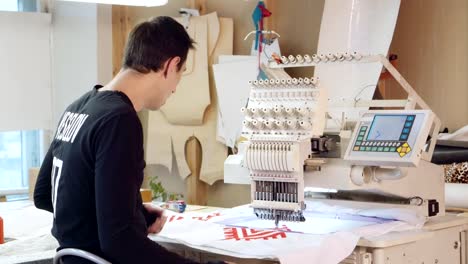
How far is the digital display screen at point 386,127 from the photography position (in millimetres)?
2180

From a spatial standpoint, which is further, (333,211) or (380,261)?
(333,211)

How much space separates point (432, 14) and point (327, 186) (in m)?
2.05

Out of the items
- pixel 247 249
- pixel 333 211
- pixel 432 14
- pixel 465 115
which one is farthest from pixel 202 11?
pixel 247 249

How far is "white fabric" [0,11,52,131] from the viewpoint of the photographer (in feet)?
14.8

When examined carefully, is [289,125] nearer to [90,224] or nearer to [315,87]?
[315,87]

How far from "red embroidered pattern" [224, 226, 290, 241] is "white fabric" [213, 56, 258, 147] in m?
1.83

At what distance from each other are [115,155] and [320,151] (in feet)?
2.62

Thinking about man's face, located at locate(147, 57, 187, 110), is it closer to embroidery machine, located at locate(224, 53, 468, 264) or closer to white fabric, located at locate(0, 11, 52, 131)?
embroidery machine, located at locate(224, 53, 468, 264)

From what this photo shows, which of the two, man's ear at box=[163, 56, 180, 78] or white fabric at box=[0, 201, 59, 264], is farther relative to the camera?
white fabric at box=[0, 201, 59, 264]

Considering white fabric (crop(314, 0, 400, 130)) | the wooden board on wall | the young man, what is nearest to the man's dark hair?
the young man

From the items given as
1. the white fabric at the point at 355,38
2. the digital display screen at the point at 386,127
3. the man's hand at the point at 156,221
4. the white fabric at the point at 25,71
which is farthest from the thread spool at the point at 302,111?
the white fabric at the point at 25,71

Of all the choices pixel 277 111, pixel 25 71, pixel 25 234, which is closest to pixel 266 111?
pixel 277 111

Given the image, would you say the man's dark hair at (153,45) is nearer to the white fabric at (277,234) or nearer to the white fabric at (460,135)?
the white fabric at (277,234)

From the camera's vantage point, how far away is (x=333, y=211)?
2.38 metres
